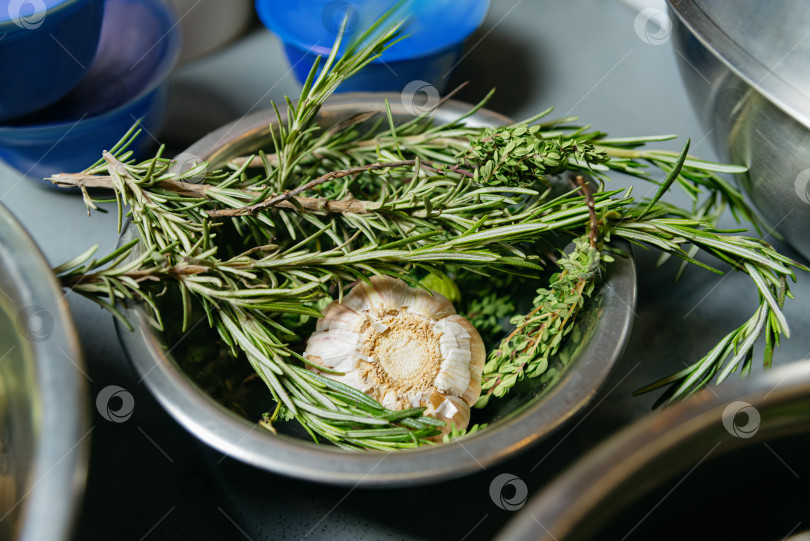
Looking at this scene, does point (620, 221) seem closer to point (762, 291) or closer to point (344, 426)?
point (762, 291)

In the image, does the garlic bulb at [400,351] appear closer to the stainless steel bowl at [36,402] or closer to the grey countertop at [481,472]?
the grey countertop at [481,472]

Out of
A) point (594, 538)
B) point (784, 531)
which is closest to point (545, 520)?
point (594, 538)

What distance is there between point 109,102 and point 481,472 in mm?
472

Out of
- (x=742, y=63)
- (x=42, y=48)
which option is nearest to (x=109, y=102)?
(x=42, y=48)

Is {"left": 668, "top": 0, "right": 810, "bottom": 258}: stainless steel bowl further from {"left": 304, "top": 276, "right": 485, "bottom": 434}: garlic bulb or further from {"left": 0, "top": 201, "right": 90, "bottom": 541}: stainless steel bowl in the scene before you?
{"left": 0, "top": 201, "right": 90, "bottom": 541}: stainless steel bowl

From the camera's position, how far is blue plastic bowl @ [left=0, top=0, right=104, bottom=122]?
47 centimetres

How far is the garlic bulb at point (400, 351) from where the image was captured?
0.45 m

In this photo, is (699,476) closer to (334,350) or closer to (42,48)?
(334,350)

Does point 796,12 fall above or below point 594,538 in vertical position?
above

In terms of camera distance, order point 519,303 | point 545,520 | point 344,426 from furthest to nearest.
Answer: point 519,303 → point 344,426 → point 545,520

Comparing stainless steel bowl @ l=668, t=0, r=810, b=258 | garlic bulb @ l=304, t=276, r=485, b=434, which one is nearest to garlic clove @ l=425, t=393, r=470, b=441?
garlic bulb @ l=304, t=276, r=485, b=434

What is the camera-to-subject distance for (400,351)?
1.50 ft

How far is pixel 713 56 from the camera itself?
1.54 ft

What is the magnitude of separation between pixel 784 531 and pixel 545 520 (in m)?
0.18
